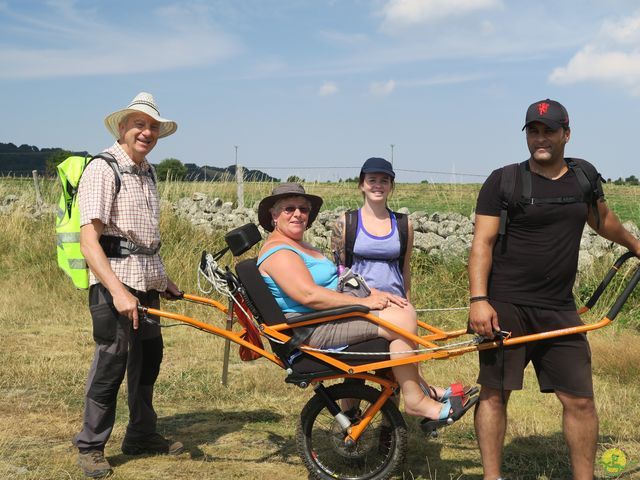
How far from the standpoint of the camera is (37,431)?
5520mm

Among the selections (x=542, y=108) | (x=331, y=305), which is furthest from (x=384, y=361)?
(x=542, y=108)

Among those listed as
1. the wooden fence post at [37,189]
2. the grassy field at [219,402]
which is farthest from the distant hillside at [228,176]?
the grassy field at [219,402]

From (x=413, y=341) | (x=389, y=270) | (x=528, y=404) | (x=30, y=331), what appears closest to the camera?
(x=413, y=341)

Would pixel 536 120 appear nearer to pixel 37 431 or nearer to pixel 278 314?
pixel 278 314

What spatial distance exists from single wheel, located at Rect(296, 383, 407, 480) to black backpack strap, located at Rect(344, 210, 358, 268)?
97 centimetres

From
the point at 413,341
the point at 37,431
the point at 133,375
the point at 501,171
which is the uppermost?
the point at 501,171

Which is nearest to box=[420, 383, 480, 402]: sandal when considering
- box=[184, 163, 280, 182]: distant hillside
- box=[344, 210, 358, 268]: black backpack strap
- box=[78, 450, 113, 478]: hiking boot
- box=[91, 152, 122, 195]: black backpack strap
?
box=[344, 210, 358, 268]: black backpack strap

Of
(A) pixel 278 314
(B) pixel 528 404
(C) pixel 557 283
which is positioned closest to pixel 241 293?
(A) pixel 278 314

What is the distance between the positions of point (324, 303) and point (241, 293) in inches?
19.3

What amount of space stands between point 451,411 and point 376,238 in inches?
56.9

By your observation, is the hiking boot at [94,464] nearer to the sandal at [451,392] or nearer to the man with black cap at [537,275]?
the sandal at [451,392]

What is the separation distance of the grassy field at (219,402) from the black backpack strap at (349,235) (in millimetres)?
1292

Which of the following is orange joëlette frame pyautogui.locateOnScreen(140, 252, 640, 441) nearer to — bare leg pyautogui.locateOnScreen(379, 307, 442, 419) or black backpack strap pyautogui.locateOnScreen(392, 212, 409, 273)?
bare leg pyautogui.locateOnScreen(379, 307, 442, 419)

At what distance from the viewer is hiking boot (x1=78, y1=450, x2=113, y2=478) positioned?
4675mm
